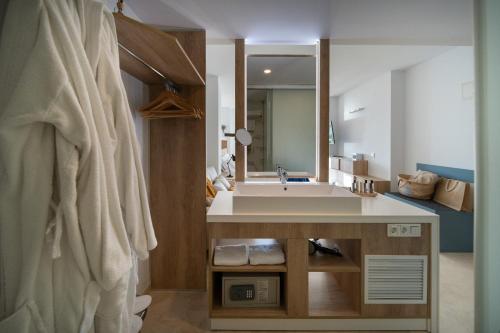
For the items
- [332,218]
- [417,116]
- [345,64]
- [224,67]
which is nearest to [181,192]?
[332,218]

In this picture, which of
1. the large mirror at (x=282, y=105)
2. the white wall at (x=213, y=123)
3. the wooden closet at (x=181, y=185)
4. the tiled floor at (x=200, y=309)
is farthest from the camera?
the white wall at (x=213, y=123)

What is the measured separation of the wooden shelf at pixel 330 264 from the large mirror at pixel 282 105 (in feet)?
2.84

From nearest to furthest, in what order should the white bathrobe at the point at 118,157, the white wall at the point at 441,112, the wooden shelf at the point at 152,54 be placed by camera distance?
the white bathrobe at the point at 118,157
the wooden shelf at the point at 152,54
the white wall at the point at 441,112

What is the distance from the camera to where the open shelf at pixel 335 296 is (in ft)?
5.35

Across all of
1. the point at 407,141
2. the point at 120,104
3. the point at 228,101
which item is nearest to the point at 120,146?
the point at 120,104

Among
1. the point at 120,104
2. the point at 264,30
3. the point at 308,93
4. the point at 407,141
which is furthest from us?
the point at 407,141

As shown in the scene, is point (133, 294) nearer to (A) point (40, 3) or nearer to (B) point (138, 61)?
(A) point (40, 3)

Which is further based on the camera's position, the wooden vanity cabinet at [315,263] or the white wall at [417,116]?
the white wall at [417,116]

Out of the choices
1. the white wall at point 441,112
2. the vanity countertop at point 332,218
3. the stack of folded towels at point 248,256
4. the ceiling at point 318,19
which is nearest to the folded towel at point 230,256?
the stack of folded towels at point 248,256

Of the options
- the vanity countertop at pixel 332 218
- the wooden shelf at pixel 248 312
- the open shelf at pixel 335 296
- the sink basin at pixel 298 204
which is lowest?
the wooden shelf at pixel 248 312

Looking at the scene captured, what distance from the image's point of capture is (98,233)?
739 mm

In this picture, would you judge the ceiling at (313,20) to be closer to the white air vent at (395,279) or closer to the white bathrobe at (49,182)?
the white bathrobe at (49,182)

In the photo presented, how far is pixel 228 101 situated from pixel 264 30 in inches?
149

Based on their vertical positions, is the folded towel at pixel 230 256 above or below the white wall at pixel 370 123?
below
